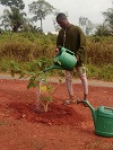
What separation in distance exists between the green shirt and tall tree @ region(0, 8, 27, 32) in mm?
32506

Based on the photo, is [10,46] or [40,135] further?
[10,46]

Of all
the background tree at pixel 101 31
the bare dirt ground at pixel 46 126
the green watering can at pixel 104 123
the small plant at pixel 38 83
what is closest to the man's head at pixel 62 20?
the small plant at pixel 38 83

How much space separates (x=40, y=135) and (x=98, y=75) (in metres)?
6.50

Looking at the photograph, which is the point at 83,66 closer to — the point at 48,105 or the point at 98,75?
the point at 48,105

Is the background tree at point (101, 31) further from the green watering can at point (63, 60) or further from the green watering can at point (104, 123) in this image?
the green watering can at point (104, 123)

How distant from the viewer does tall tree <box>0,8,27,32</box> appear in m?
38.1

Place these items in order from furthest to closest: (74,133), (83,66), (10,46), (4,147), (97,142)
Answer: (10,46), (83,66), (74,133), (97,142), (4,147)

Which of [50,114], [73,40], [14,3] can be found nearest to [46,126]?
[50,114]

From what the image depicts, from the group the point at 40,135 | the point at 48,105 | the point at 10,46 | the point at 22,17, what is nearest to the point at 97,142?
the point at 40,135

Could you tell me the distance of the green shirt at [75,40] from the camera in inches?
231

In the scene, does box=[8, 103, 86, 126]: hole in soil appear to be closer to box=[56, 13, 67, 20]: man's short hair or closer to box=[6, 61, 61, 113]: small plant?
box=[6, 61, 61, 113]: small plant

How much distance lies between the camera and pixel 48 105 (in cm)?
573

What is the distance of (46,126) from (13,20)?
3447 cm

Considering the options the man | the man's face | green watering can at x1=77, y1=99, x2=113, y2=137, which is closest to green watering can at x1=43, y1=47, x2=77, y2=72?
the man
